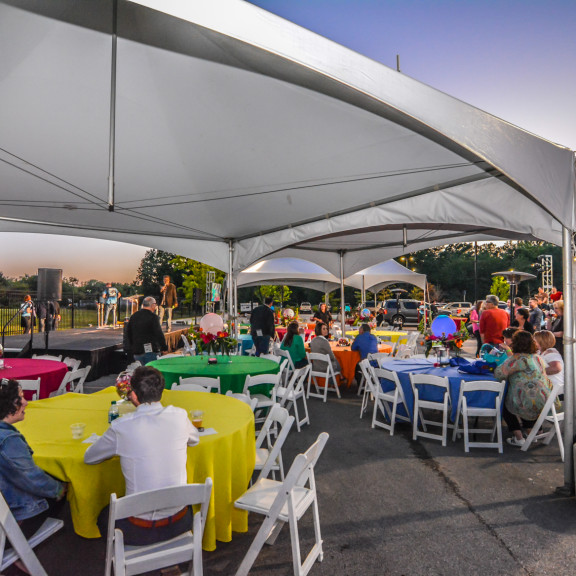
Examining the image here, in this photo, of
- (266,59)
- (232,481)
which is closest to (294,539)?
(232,481)

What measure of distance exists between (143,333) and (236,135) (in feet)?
11.5

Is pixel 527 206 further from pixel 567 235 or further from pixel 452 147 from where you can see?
pixel 452 147

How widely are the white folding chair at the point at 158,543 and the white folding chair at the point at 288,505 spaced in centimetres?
34

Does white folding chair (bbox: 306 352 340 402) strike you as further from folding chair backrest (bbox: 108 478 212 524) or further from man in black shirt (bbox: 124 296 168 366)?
folding chair backrest (bbox: 108 478 212 524)

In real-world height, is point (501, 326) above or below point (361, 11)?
below

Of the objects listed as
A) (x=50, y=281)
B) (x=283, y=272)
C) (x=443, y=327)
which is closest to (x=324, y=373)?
(x=443, y=327)

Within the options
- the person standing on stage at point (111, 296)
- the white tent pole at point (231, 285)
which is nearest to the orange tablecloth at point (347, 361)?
the white tent pole at point (231, 285)

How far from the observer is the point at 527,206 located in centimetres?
422

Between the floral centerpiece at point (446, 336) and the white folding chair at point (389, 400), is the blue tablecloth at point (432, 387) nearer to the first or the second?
the white folding chair at point (389, 400)

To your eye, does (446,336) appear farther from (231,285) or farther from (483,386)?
(231,285)

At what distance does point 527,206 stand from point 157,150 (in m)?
3.82

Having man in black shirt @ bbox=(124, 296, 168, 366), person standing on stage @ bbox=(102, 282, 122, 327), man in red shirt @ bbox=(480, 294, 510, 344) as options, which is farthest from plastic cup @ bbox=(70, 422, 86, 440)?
person standing on stage @ bbox=(102, 282, 122, 327)

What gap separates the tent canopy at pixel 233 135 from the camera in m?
2.62

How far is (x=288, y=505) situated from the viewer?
2.34 metres
